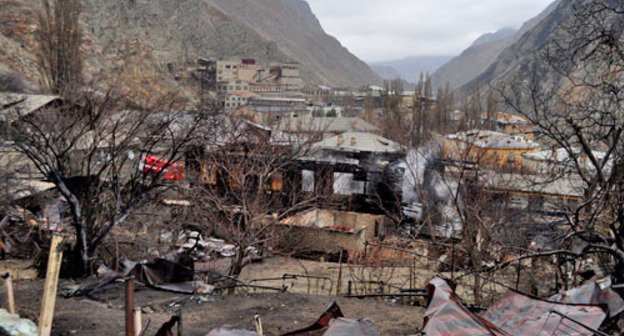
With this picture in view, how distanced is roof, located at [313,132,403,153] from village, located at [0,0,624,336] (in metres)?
0.14

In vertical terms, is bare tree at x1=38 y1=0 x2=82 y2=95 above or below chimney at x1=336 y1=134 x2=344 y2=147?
above

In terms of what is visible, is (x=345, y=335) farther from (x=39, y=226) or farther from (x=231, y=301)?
(x=39, y=226)

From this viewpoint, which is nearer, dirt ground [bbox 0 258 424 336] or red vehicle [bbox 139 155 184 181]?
dirt ground [bbox 0 258 424 336]

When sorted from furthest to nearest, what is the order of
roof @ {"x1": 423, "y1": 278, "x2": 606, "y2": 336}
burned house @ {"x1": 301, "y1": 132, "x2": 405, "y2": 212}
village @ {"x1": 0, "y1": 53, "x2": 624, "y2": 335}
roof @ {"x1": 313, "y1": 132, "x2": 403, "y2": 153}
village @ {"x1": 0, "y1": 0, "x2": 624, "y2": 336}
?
1. roof @ {"x1": 313, "y1": 132, "x2": 403, "y2": 153}
2. burned house @ {"x1": 301, "y1": 132, "x2": 405, "y2": 212}
3. village @ {"x1": 0, "y1": 53, "x2": 624, "y2": 335}
4. village @ {"x1": 0, "y1": 0, "x2": 624, "y2": 336}
5. roof @ {"x1": 423, "y1": 278, "x2": 606, "y2": 336}

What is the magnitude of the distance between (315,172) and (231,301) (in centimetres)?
1411

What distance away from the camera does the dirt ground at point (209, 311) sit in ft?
20.5

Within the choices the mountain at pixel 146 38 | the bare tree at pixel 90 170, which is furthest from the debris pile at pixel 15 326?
the mountain at pixel 146 38

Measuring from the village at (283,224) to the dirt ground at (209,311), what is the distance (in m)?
0.04

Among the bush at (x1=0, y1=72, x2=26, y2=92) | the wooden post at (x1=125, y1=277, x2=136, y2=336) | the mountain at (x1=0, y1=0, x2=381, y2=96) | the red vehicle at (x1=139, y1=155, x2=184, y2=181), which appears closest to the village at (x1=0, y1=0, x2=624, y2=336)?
the wooden post at (x1=125, y1=277, x2=136, y2=336)

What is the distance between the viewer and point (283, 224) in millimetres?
15531

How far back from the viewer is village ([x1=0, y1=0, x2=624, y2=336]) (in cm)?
527

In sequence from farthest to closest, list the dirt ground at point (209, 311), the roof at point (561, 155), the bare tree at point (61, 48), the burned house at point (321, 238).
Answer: the bare tree at point (61, 48)
the burned house at point (321, 238)
the roof at point (561, 155)
the dirt ground at point (209, 311)

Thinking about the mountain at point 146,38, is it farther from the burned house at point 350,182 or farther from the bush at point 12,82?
the burned house at point 350,182

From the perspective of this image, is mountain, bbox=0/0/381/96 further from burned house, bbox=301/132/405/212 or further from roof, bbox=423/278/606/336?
roof, bbox=423/278/606/336
